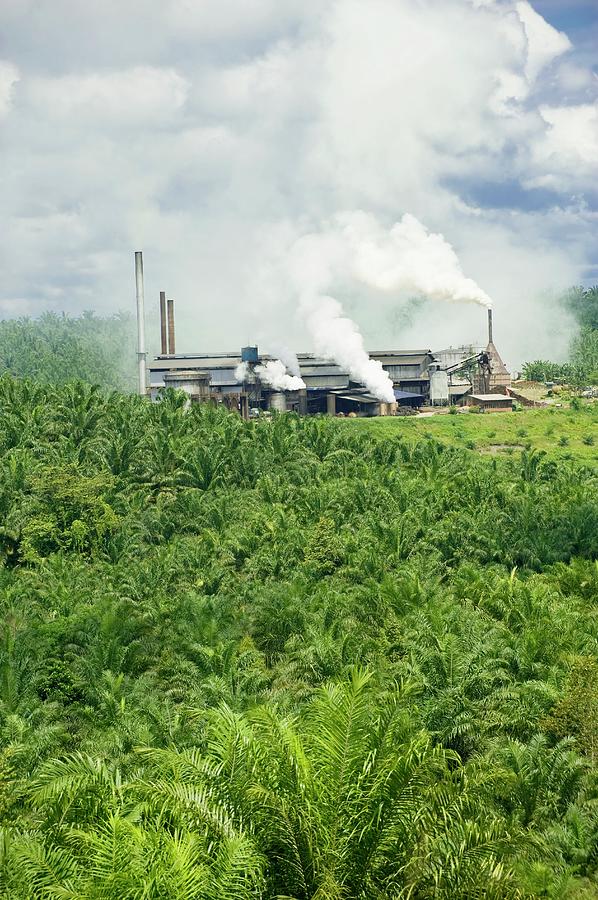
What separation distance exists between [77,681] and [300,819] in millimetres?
21145

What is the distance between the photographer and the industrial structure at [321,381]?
77875mm

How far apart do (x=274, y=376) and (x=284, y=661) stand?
48.1 m

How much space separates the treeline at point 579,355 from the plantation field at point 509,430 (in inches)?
745

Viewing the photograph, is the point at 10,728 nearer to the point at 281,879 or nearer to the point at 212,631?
the point at 212,631

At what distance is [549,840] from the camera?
1889 cm

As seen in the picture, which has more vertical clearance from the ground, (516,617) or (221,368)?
(221,368)

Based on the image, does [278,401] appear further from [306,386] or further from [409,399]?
[409,399]

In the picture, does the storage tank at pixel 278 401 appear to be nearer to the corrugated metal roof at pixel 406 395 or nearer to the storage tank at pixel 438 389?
the corrugated metal roof at pixel 406 395

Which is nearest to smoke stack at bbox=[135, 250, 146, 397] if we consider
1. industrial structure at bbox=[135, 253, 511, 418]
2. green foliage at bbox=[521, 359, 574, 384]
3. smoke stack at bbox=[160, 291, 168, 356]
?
industrial structure at bbox=[135, 253, 511, 418]

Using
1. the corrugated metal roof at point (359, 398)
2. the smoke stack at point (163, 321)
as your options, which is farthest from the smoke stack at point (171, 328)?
the corrugated metal roof at point (359, 398)

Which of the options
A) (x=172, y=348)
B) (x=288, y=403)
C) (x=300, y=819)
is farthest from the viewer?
(x=172, y=348)

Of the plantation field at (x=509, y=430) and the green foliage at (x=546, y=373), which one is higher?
the green foliage at (x=546, y=373)

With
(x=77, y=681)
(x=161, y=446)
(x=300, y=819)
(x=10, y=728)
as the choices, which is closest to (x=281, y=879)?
(x=300, y=819)

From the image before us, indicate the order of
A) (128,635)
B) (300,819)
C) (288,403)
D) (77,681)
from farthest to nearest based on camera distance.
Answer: (288,403)
(128,635)
(77,681)
(300,819)
